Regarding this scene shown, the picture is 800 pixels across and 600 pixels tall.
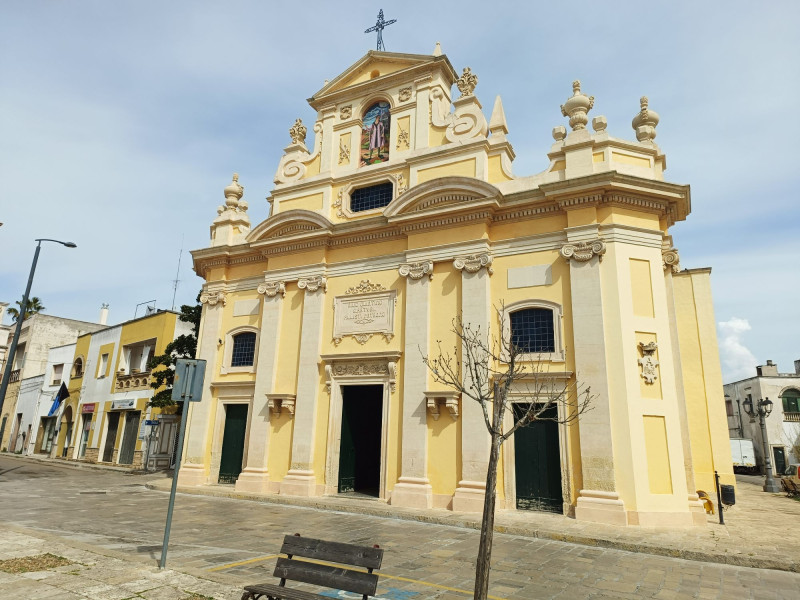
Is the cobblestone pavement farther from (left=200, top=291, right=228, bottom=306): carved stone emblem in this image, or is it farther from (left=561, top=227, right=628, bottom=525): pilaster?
(left=200, top=291, right=228, bottom=306): carved stone emblem

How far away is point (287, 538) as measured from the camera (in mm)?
5703

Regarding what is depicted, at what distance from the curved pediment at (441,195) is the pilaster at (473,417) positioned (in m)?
1.84

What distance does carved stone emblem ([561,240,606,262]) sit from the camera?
14.0 meters

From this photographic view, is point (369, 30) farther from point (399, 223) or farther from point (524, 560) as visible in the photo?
point (524, 560)

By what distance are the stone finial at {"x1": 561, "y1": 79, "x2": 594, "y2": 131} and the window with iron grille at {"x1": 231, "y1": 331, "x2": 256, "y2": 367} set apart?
13.5m

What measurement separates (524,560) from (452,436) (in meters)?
5.78

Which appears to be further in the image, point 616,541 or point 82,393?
point 82,393

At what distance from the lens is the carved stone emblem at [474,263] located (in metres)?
15.2

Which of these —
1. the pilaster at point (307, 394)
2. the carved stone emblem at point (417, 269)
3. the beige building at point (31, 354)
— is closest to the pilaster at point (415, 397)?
the carved stone emblem at point (417, 269)

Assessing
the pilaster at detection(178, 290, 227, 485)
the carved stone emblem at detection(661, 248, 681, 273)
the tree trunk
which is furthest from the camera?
→ the pilaster at detection(178, 290, 227, 485)

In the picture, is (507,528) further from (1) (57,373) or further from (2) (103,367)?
(1) (57,373)

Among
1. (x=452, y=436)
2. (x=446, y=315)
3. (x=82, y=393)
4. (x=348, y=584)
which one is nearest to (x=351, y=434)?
(x=452, y=436)

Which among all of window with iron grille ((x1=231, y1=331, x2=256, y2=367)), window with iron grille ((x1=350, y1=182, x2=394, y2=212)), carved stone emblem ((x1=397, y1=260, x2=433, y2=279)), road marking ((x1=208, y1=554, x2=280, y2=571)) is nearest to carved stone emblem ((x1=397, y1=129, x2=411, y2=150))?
window with iron grille ((x1=350, y1=182, x2=394, y2=212))

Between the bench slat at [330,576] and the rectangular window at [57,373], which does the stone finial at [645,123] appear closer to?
the bench slat at [330,576]
